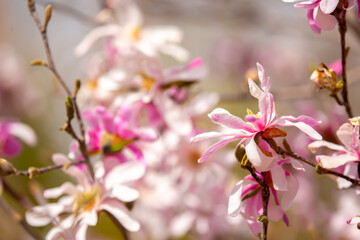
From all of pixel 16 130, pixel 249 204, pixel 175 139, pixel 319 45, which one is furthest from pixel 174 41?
pixel 319 45

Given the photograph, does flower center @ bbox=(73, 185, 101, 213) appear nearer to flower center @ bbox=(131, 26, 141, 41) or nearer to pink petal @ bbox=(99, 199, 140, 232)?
pink petal @ bbox=(99, 199, 140, 232)

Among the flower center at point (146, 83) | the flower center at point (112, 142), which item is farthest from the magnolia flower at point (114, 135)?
the flower center at point (146, 83)

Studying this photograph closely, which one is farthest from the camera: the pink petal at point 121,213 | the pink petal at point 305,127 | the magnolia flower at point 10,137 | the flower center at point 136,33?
the flower center at point 136,33

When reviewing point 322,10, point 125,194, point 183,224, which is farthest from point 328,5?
point 183,224

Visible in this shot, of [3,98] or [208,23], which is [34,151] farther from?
[208,23]

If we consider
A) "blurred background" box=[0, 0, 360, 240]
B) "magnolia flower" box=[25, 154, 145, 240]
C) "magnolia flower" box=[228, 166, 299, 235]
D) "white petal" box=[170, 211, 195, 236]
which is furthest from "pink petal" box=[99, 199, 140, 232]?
"white petal" box=[170, 211, 195, 236]

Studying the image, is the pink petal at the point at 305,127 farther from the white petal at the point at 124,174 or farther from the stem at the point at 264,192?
the white petal at the point at 124,174

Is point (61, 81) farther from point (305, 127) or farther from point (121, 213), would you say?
point (305, 127)
